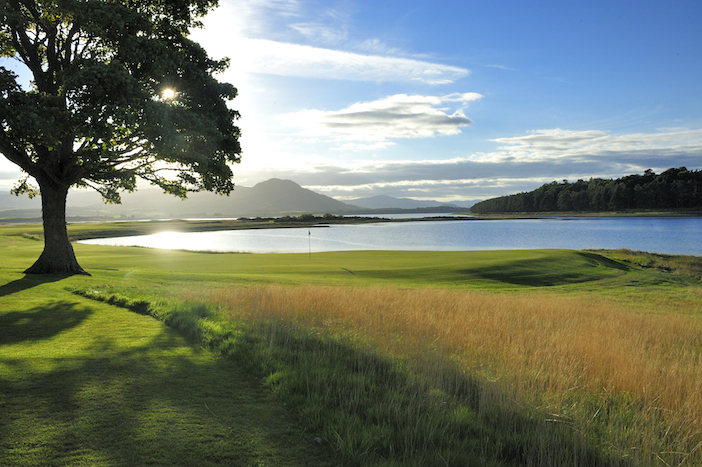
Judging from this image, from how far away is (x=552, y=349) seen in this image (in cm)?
863

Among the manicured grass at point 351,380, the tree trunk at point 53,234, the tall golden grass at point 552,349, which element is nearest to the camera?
the manicured grass at point 351,380

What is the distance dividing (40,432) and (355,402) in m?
3.68

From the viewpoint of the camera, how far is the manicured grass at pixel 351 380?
188 inches

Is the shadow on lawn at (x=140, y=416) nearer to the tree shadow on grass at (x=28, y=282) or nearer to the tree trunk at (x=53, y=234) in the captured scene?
the tree shadow on grass at (x=28, y=282)

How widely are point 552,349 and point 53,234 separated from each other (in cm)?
2042

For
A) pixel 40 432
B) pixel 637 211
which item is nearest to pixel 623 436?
pixel 40 432

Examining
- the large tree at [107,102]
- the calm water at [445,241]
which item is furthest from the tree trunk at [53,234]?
the calm water at [445,241]

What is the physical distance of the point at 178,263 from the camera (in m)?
32.2

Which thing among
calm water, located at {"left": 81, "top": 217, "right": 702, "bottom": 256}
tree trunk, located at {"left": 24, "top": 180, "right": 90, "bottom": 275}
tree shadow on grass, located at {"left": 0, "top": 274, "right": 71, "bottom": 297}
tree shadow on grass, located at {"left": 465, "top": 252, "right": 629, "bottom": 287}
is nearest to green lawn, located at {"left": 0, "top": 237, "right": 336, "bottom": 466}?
tree shadow on grass, located at {"left": 0, "top": 274, "right": 71, "bottom": 297}

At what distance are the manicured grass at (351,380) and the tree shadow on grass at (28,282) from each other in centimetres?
48

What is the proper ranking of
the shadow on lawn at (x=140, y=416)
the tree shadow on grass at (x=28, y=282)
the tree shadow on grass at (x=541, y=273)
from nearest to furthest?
the shadow on lawn at (x=140, y=416) → the tree shadow on grass at (x=28, y=282) → the tree shadow on grass at (x=541, y=273)

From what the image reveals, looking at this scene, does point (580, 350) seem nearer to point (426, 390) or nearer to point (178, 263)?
point (426, 390)

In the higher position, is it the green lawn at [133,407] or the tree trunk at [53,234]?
the tree trunk at [53,234]

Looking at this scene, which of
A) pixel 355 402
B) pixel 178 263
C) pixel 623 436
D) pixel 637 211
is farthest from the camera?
pixel 637 211
